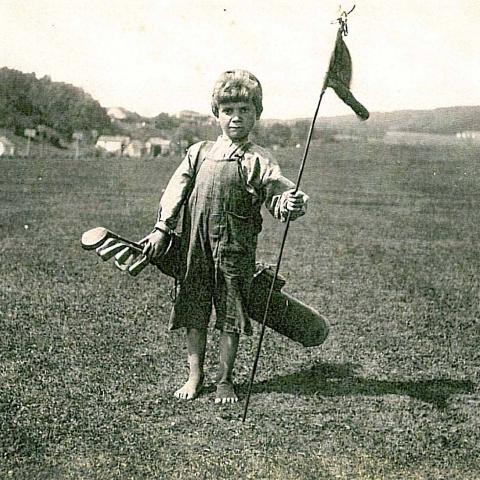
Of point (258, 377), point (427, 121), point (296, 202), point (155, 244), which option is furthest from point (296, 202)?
point (427, 121)

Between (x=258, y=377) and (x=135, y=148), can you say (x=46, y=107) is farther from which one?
(x=258, y=377)

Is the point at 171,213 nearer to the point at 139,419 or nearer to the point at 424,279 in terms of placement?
the point at 139,419

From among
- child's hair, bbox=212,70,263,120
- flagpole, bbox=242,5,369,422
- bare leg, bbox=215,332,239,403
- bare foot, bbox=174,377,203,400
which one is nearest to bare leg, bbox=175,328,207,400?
bare foot, bbox=174,377,203,400

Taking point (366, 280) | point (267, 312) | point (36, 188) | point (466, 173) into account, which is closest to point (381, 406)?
point (267, 312)

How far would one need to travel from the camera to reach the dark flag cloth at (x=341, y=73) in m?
3.65

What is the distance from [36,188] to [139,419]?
16188 mm

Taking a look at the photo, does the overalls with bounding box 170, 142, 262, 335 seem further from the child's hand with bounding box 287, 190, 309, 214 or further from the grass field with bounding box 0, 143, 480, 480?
the grass field with bounding box 0, 143, 480, 480

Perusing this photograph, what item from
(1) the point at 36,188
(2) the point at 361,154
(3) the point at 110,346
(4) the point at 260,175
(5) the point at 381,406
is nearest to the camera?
(4) the point at 260,175

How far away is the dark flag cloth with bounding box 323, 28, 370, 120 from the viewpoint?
365cm

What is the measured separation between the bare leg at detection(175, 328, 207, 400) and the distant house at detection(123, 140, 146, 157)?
31.1 m

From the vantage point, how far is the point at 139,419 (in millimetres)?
3830

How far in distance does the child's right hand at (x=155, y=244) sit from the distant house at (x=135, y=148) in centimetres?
3128

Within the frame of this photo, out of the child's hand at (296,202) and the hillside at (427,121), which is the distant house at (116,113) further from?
the child's hand at (296,202)

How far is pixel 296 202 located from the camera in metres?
3.62
